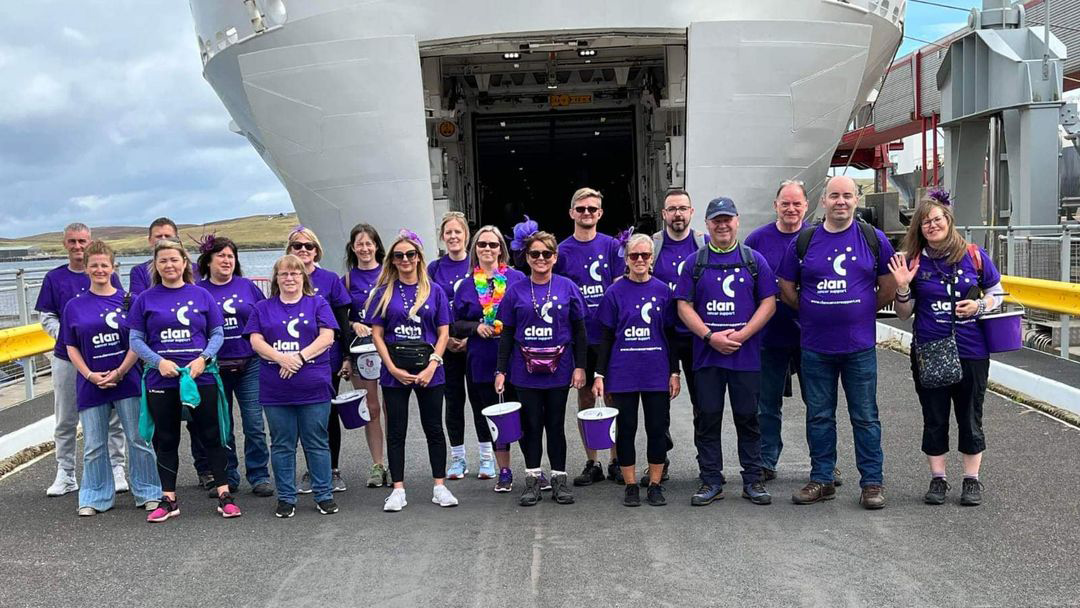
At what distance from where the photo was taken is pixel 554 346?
576 cm

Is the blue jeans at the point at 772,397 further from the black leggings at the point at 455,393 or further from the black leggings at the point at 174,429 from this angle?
the black leggings at the point at 174,429

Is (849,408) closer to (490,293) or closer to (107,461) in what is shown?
(490,293)

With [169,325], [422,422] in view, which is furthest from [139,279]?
[422,422]

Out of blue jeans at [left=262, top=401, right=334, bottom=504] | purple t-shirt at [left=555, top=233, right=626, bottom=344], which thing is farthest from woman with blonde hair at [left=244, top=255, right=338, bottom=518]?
purple t-shirt at [left=555, top=233, right=626, bottom=344]

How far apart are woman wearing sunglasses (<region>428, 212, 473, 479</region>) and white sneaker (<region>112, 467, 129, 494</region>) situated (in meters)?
1.97

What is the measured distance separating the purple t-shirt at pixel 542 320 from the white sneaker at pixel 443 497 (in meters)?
0.70

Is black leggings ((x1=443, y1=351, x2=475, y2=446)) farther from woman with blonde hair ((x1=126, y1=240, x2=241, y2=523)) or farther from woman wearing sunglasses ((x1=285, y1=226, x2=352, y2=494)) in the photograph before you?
woman with blonde hair ((x1=126, y1=240, x2=241, y2=523))

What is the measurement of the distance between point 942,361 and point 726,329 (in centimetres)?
109

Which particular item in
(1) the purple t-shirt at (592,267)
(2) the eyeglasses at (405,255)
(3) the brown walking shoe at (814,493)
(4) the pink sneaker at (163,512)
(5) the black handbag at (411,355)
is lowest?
(3) the brown walking shoe at (814,493)

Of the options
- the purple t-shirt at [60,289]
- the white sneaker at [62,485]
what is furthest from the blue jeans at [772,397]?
the white sneaker at [62,485]

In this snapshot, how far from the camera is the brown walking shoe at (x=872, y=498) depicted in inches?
210

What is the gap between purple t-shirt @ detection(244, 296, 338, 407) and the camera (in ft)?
18.5

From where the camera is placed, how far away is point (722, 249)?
5609 mm

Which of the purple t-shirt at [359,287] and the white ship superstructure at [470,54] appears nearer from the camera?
the purple t-shirt at [359,287]
